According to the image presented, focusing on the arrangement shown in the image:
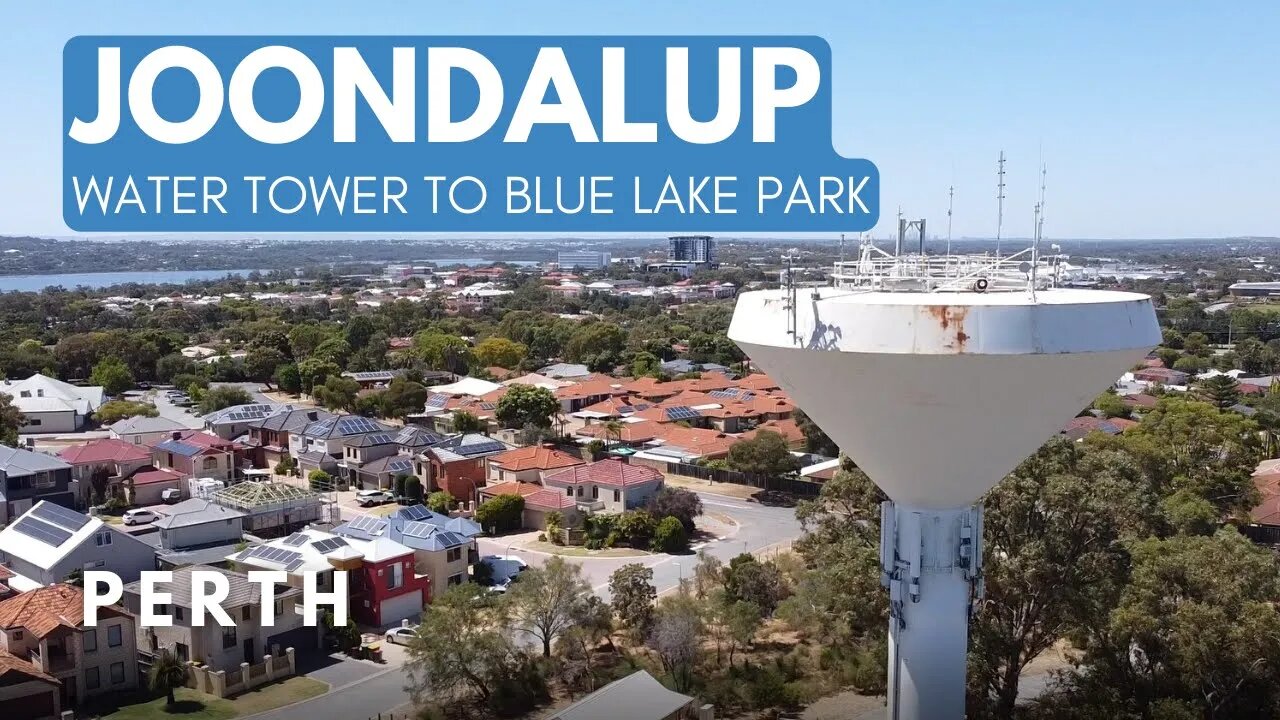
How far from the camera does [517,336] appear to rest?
77.8 meters

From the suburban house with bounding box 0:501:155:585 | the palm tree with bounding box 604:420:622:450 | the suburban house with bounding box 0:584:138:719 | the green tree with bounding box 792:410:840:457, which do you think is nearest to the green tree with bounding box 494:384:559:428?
the palm tree with bounding box 604:420:622:450

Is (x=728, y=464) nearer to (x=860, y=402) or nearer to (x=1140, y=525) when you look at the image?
(x=1140, y=525)

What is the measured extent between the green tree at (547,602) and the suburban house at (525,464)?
43.4 ft

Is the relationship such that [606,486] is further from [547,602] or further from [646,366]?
[646,366]

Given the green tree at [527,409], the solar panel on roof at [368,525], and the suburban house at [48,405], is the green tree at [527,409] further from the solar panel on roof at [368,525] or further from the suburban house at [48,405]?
the suburban house at [48,405]

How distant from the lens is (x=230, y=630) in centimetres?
2205

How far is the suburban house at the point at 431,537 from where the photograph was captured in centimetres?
2672

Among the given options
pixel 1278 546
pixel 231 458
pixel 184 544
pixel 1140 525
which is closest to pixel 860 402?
pixel 1140 525

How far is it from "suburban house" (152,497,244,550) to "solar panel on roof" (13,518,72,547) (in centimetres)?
240

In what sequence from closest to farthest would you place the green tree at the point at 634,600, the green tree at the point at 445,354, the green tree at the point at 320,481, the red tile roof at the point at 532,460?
the green tree at the point at 634,600 < the red tile roof at the point at 532,460 < the green tree at the point at 320,481 < the green tree at the point at 445,354

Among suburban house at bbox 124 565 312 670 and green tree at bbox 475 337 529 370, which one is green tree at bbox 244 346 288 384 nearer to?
green tree at bbox 475 337 529 370

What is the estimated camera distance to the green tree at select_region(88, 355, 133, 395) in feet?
192

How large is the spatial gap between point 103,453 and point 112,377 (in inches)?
933

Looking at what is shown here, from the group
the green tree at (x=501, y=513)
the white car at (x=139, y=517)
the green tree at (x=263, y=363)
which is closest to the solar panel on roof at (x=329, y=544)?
the green tree at (x=501, y=513)
